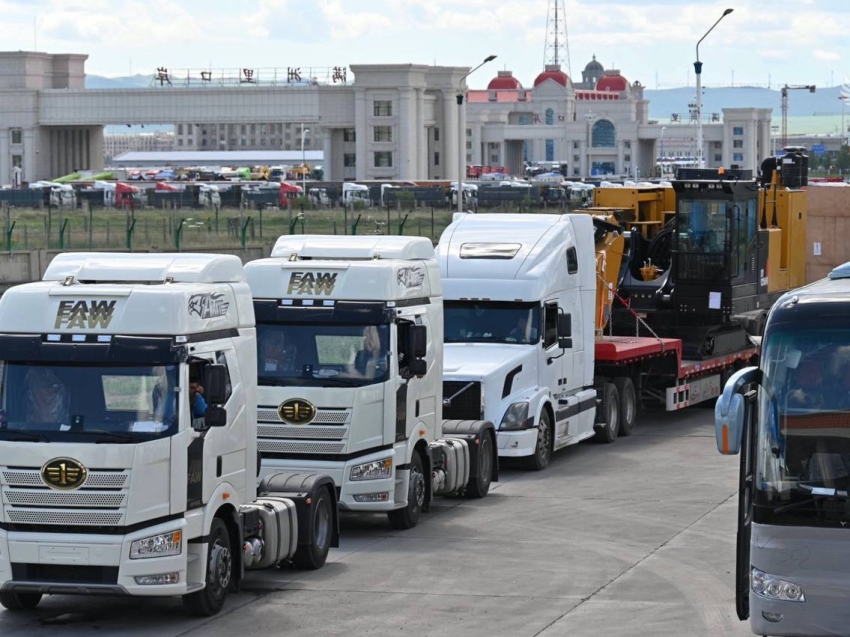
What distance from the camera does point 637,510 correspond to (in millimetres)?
19188

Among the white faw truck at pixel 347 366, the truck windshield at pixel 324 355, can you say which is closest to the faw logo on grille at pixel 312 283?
the white faw truck at pixel 347 366

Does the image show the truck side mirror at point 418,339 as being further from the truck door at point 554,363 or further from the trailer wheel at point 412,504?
the truck door at point 554,363

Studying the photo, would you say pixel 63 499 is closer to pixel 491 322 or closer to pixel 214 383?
pixel 214 383

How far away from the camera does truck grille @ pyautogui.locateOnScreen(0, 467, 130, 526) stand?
1252 cm

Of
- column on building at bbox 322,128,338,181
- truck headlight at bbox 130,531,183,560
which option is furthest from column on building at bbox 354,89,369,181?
truck headlight at bbox 130,531,183,560

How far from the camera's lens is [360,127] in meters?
142

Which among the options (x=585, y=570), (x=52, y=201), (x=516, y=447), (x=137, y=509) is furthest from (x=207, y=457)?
(x=52, y=201)

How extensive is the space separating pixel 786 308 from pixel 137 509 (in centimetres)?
523

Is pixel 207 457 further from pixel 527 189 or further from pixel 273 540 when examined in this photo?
pixel 527 189

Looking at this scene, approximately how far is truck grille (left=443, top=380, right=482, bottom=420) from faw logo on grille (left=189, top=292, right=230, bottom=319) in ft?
25.9

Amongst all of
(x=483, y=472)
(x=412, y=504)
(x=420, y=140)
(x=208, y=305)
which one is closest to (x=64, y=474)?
(x=208, y=305)

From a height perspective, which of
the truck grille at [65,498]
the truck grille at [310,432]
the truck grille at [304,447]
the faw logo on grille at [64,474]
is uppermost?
the faw logo on grille at [64,474]

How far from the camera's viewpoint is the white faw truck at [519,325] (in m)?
21.7

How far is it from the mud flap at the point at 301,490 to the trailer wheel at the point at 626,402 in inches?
419
